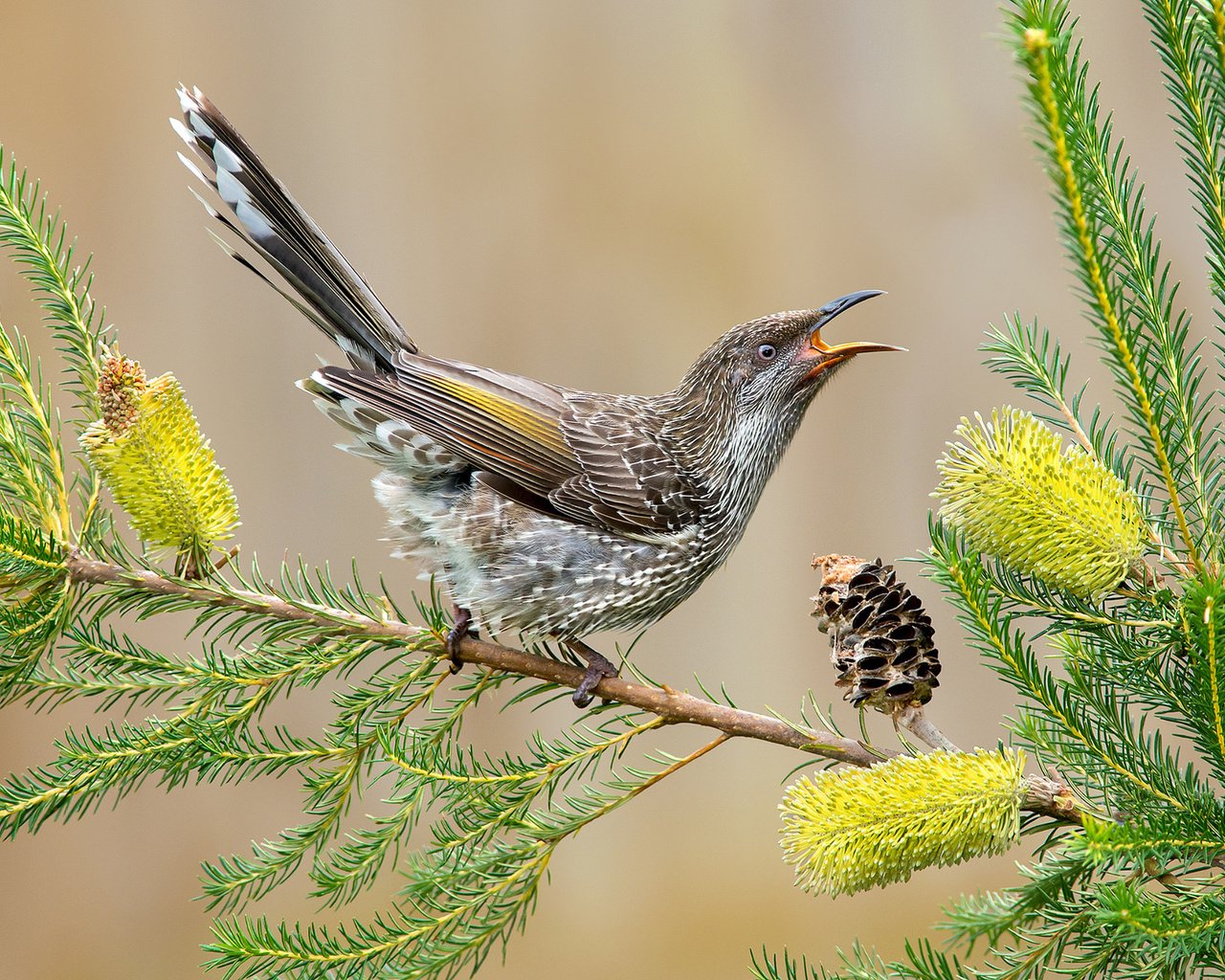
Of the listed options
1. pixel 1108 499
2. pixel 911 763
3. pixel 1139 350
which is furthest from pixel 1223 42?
pixel 911 763

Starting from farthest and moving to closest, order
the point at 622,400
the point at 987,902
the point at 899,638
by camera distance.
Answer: the point at 622,400 < the point at 899,638 < the point at 987,902

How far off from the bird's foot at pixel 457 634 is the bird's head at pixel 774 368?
698 mm

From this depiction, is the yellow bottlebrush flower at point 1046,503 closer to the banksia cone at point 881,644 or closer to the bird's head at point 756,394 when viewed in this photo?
the banksia cone at point 881,644

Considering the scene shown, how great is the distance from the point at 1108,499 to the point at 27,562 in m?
1.17

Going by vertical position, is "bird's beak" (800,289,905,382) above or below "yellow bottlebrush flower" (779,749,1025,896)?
above

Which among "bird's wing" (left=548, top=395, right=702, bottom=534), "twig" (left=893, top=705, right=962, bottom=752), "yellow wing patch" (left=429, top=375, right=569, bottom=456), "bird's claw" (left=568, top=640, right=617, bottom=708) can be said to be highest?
"yellow wing patch" (left=429, top=375, right=569, bottom=456)

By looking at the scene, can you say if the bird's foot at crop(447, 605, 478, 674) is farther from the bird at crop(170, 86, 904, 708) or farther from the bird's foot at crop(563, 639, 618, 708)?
the bird's foot at crop(563, 639, 618, 708)

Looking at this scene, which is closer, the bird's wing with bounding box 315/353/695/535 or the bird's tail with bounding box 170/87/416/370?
the bird's tail with bounding box 170/87/416/370

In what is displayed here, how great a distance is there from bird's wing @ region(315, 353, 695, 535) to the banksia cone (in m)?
0.74

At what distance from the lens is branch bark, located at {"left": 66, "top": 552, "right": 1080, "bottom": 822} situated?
1.14m

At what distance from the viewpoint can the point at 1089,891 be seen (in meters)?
0.87

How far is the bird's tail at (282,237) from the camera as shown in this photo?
5.57ft

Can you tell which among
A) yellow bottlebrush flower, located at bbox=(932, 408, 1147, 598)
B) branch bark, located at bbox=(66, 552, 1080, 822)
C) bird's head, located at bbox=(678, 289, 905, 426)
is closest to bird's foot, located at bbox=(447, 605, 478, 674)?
branch bark, located at bbox=(66, 552, 1080, 822)

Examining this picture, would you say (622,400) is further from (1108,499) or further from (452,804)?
(1108,499)
